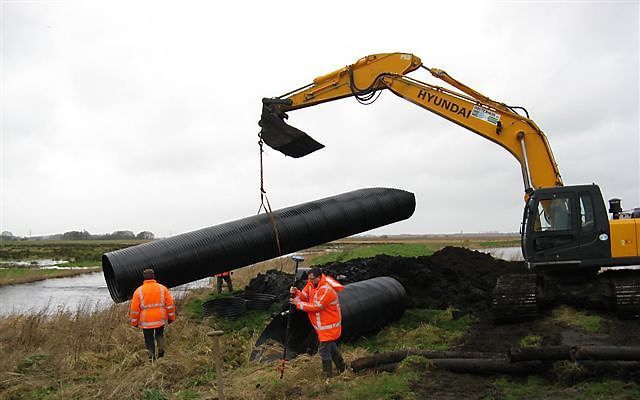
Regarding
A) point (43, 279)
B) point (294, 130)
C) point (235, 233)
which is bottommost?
point (43, 279)

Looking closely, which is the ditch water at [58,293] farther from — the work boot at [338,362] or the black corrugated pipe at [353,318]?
the work boot at [338,362]

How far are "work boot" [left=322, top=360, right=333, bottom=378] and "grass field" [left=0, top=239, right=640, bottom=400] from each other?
115 mm

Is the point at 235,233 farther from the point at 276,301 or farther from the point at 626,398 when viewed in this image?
the point at 626,398

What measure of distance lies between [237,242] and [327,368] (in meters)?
4.60

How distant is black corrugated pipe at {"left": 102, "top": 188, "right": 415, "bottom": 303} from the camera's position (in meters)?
10.9

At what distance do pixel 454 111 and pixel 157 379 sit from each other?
811 centimetres

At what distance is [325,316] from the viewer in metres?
7.73

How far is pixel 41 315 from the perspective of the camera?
11328 mm

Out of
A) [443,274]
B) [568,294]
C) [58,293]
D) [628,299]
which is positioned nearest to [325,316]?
[568,294]

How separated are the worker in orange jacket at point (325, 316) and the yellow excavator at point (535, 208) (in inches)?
134

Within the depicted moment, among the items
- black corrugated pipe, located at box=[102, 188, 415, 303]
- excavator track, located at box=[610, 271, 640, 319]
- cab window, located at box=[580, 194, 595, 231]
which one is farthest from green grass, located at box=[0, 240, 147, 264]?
excavator track, located at box=[610, 271, 640, 319]

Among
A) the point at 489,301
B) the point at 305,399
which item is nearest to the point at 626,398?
the point at 305,399

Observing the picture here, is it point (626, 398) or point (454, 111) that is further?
point (454, 111)

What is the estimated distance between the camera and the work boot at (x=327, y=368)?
7.52 m
